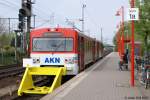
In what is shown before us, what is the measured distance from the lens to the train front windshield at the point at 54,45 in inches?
933

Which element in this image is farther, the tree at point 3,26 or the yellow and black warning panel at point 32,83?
the tree at point 3,26

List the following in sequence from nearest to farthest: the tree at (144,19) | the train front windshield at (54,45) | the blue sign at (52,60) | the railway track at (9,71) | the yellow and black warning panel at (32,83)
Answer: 1. the yellow and black warning panel at (32,83)
2. the blue sign at (52,60)
3. the train front windshield at (54,45)
4. the railway track at (9,71)
5. the tree at (144,19)

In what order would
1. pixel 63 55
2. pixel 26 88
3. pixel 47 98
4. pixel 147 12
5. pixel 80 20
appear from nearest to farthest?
pixel 47 98 → pixel 26 88 → pixel 63 55 → pixel 147 12 → pixel 80 20

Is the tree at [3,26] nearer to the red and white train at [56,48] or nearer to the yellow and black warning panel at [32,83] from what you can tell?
the red and white train at [56,48]

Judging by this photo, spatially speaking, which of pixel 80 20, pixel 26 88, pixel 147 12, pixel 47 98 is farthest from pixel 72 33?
pixel 80 20

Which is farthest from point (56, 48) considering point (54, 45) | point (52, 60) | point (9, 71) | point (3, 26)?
point (3, 26)

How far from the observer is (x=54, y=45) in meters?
23.8

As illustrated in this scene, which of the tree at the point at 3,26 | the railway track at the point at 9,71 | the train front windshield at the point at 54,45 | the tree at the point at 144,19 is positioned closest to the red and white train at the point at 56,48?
the train front windshield at the point at 54,45

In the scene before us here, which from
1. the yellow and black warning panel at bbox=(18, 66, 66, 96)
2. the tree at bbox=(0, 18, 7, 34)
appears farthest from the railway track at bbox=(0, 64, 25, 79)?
the tree at bbox=(0, 18, 7, 34)

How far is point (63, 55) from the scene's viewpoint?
76.8 feet

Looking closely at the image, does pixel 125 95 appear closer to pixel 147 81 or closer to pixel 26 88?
pixel 147 81

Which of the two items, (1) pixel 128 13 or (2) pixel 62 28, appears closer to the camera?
(1) pixel 128 13

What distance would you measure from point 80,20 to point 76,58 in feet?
152

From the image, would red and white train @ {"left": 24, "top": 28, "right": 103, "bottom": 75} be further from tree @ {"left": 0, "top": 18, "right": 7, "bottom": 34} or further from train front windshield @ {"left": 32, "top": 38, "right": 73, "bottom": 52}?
tree @ {"left": 0, "top": 18, "right": 7, "bottom": 34}
